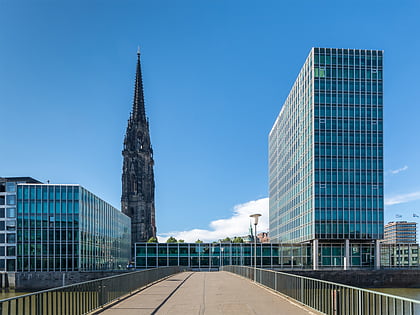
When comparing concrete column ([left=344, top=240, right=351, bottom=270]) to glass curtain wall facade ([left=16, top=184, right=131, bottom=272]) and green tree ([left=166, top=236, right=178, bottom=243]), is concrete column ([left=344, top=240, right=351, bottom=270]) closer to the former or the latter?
glass curtain wall facade ([left=16, top=184, right=131, bottom=272])

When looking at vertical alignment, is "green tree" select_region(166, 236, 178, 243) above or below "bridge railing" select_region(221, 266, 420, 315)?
below

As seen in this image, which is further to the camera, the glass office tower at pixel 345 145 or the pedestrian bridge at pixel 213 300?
the glass office tower at pixel 345 145

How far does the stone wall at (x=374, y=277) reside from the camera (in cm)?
7338

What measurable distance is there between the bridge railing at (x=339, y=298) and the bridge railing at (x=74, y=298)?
681 centimetres

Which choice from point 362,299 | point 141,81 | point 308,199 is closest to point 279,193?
point 308,199

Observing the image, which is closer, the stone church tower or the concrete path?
the concrete path

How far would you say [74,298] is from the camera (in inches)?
582

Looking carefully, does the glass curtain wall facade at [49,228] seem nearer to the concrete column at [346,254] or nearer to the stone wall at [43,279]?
the stone wall at [43,279]

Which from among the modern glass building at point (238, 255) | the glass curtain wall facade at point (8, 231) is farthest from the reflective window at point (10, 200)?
the modern glass building at point (238, 255)

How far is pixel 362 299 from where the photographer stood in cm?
1249

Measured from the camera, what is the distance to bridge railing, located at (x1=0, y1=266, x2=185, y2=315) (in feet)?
39.5


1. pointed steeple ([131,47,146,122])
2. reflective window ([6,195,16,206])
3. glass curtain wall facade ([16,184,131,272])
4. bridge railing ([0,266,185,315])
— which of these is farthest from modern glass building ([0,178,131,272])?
pointed steeple ([131,47,146,122])

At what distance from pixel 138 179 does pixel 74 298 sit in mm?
138323

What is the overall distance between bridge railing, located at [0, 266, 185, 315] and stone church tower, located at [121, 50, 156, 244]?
12789 cm
